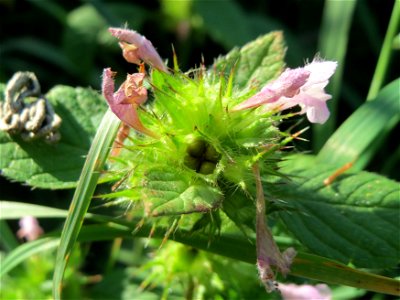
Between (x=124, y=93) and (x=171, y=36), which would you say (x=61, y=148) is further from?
(x=171, y=36)

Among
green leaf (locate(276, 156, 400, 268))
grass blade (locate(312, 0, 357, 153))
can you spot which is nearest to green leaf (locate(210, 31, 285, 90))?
green leaf (locate(276, 156, 400, 268))

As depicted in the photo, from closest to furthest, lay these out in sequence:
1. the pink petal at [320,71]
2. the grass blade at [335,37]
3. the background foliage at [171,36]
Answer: the pink petal at [320,71]
the grass blade at [335,37]
the background foliage at [171,36]

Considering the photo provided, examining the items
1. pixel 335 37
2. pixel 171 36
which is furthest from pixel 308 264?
pixel 171 36

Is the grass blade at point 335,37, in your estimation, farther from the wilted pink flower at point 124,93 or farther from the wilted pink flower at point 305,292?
the wilted pink flower at point 124,93

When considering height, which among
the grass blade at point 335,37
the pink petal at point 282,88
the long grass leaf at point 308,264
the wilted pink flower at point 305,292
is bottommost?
the wilted pink flower at point 305,292

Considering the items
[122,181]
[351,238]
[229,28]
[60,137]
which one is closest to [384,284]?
[351,238]

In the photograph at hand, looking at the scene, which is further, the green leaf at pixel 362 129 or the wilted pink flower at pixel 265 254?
the green leaf at pixel 362 129

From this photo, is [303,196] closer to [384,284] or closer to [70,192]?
[384,284]

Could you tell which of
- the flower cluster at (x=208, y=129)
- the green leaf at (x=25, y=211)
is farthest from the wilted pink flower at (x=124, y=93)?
the green leaf at (x=25, y=211)
